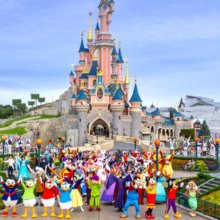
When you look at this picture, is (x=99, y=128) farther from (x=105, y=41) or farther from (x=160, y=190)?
(x=160, y=190)

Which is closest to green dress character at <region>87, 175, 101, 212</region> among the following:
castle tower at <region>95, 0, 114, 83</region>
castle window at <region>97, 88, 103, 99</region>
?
castle window at <region>97, 88, 103, 99</region>

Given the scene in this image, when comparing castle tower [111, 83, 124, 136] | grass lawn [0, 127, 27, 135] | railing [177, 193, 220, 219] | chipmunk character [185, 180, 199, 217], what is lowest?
railing [177, 193, 220, 219]

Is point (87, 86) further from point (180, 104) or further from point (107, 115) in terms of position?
point (180, 104)

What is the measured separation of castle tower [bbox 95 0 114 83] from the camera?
199ft

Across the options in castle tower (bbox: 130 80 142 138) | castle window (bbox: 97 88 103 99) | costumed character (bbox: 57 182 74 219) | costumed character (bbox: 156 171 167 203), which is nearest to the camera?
costumed character (bbox: 57 182 74 219)

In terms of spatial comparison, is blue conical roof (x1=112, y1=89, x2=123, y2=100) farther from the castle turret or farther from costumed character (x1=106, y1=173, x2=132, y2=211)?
costumed character (x1=106, y1=173, x2=132, y2=211)

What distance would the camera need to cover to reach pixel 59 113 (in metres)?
75.1

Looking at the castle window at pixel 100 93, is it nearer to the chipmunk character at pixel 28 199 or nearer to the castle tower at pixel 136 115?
the castle tower at pixel 136 115

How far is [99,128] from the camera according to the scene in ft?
195

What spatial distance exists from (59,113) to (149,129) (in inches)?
916

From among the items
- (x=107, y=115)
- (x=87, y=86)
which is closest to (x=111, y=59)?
(x=87, y=86)

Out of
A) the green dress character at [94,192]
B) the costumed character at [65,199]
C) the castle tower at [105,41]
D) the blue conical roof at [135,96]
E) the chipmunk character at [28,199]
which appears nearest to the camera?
the costumed character at [65,199]

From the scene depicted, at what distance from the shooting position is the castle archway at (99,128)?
179ft

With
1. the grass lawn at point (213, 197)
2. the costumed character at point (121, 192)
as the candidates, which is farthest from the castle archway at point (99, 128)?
the costumed character at point (121, 192)
